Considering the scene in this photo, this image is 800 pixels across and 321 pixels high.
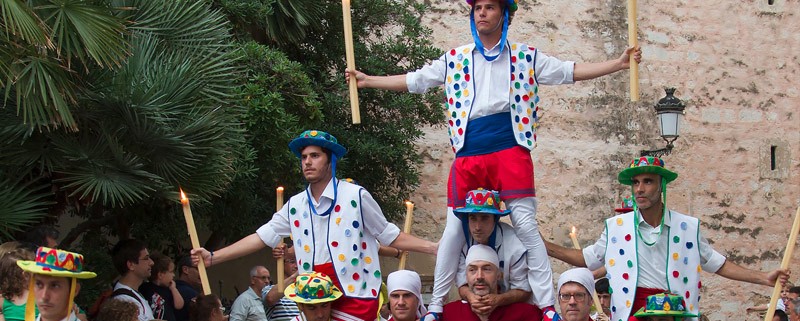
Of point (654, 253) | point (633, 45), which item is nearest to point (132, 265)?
point (654, 253)

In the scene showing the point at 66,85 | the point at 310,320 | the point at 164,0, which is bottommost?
the point at 310,320

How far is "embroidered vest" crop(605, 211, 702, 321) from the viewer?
7.05 metres

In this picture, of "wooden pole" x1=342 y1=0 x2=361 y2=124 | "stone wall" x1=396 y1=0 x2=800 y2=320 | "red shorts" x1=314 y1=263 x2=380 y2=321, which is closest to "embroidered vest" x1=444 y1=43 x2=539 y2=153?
"wooden pole" x1=342 y1=0 x2=361 y2=124

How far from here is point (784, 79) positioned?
661 inches

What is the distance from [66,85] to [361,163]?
522cm

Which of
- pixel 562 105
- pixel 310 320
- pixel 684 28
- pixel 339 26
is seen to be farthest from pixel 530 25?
pixel 310 320

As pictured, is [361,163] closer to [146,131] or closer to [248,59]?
[248,59]

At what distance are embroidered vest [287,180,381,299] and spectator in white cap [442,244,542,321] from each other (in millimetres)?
480

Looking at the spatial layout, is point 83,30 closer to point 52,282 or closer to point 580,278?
point 52,282

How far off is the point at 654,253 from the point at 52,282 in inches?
130

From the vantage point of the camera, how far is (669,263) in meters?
7.07

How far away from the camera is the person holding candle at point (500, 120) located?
671cm

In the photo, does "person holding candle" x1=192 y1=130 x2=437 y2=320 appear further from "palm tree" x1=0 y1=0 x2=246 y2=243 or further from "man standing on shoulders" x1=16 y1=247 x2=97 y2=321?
"palm tree" x1=0 y1=0 x2=246 y2=243

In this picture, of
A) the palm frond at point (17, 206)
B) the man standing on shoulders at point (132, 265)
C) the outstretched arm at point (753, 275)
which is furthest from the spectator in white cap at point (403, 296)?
the palm frond at point (17, 206)
